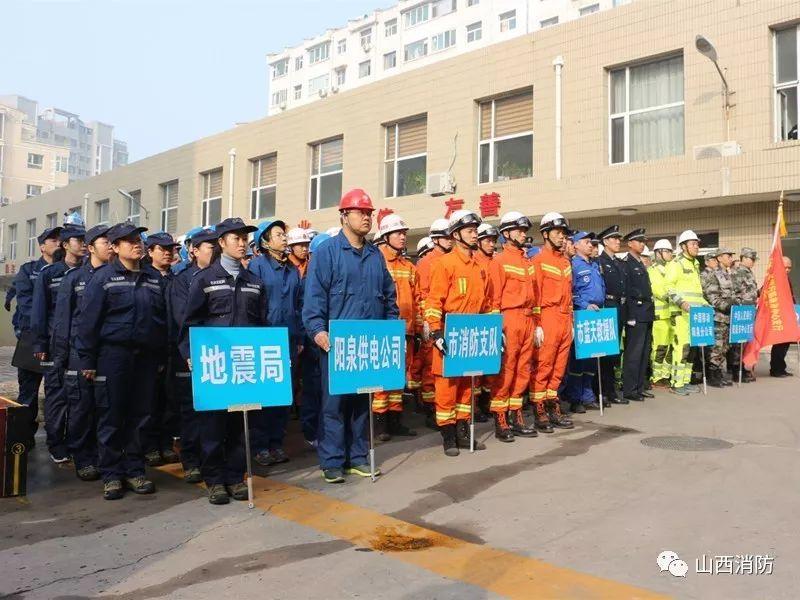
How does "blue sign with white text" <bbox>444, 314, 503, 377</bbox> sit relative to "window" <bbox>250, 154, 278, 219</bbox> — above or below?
below

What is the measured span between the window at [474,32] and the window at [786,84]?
4049cm

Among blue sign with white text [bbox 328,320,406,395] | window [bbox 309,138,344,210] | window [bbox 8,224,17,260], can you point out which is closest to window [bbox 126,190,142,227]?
window [bbox 309,138,344,210]

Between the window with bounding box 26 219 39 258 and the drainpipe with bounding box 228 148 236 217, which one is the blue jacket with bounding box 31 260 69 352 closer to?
the drainpipe with bounding box 228 148 236 217

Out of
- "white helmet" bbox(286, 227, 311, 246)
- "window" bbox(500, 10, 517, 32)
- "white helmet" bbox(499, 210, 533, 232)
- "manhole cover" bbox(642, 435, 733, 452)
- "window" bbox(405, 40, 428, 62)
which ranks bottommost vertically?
"manhole cover" bbox(642, 435, 733, 452)

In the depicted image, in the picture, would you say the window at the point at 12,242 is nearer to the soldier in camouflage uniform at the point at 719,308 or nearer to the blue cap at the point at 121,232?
the blue cap at the point at 121,232

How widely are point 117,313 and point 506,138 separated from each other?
13.4 metres

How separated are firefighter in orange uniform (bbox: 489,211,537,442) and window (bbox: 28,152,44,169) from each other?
313ft

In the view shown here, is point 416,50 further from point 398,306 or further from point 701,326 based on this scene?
point 398,306

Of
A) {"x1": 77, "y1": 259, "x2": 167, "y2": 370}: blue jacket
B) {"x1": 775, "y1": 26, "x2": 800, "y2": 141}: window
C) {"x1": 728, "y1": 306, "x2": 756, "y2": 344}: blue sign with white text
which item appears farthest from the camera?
{"x1": 775, "y1": 26, "x2": 800, "y2": 141}: window

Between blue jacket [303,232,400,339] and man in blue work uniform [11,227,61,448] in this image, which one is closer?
blue jacket [303,232,400,339]

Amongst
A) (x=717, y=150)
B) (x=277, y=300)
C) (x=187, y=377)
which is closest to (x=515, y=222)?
(x=277, y=300)

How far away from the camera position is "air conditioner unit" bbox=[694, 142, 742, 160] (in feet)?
42.0

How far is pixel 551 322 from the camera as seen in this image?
6867 mm

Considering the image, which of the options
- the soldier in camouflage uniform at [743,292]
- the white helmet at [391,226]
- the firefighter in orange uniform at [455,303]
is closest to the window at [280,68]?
the soldier in camouflage uniform at [743,292]
